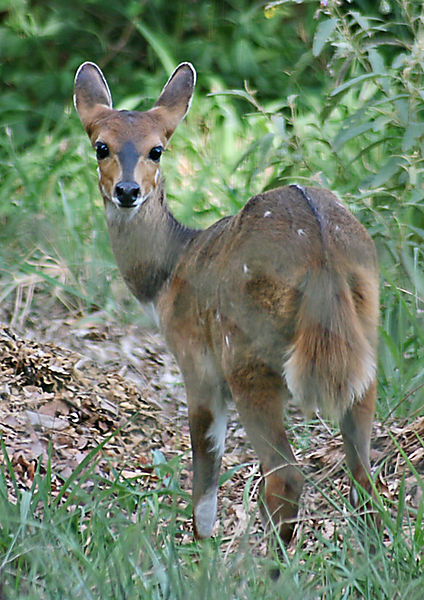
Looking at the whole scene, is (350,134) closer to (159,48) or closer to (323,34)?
(323,34)

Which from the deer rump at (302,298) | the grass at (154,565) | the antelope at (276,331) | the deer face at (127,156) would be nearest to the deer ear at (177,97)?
the deer face at (127,156)

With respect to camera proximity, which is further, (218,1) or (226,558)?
(218,1)

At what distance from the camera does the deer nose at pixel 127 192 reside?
159 inches

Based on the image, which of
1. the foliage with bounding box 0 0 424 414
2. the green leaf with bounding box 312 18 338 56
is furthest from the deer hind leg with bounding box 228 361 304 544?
the green leaf with bounding box 312 18 338 56

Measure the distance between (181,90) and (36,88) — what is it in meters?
3.22

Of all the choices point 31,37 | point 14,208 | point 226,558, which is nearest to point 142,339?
point 14,208

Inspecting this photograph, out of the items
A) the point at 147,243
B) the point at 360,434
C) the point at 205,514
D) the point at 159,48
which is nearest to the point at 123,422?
the point at 147,243

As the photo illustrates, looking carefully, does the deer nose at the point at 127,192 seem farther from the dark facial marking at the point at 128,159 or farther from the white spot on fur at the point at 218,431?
the white spot on fur at the point at 218,431

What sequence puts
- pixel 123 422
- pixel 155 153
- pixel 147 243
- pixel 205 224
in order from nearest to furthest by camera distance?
pixel 155 153 → pixel 147 243 → pixel 123 422 → pixel 205 224

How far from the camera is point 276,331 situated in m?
3.37

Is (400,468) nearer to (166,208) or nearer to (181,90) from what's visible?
(166,208)

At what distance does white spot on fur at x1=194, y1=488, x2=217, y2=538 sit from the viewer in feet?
→ 12.9

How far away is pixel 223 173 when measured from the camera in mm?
6449

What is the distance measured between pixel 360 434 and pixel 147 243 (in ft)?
4.60
